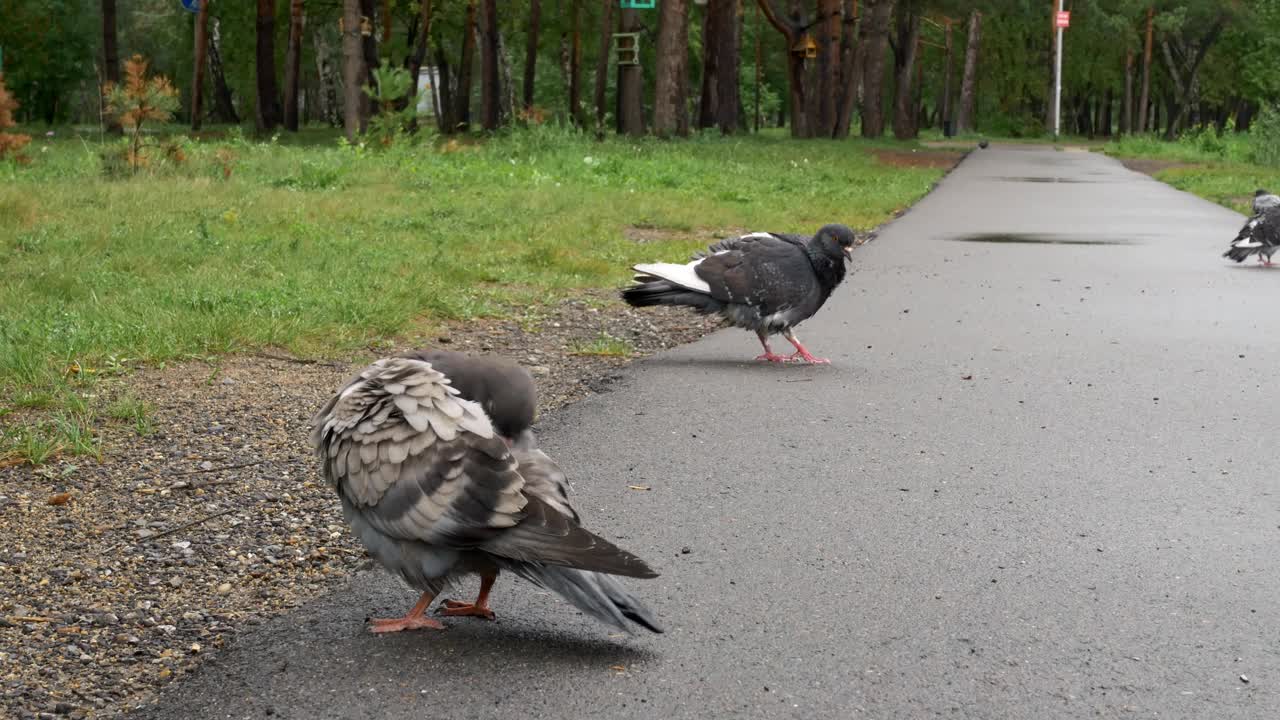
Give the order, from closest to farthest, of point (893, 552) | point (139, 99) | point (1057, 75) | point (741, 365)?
1. point (893, 552)
2. point (741, 365)
3. point (139, 99)
4. point (1057, 75)

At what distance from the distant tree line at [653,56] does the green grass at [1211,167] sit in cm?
276

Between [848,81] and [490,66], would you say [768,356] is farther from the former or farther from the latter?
[848,81]

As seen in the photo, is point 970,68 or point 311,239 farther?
point 970,68

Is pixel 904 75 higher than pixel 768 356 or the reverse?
higher

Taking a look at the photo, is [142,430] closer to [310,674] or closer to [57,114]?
[310,674]

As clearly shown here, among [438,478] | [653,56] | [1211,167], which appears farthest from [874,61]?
[438,478]

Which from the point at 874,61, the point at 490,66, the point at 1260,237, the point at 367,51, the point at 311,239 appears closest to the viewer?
the point at 311,239

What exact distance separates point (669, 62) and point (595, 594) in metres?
32.6

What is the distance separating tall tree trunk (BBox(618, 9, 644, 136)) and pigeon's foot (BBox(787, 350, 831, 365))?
2763 centimetres

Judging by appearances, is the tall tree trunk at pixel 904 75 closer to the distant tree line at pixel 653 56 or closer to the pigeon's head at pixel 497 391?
the distant tree line at pixel 653 56

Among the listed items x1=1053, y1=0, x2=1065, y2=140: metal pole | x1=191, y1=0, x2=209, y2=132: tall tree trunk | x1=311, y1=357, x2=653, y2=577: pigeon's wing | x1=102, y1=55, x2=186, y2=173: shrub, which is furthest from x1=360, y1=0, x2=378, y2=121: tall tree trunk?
x1=311, y1=357, x2=653, y2=577: pigeon's wing

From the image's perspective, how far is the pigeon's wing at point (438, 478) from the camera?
13.3 feet

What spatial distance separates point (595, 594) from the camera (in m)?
4.07

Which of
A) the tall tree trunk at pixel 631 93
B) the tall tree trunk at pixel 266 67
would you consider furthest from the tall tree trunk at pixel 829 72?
the tall tree trunk at pixel 266 67
